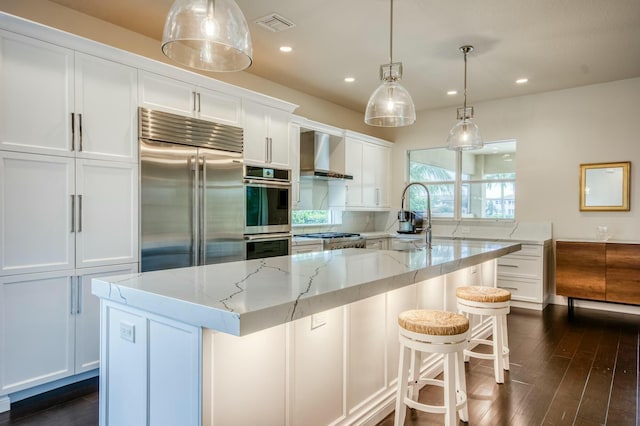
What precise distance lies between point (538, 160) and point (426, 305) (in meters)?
3.88

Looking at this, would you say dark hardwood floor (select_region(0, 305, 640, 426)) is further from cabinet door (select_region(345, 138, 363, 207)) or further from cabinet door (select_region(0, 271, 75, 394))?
cabinet door (select_region(345, 138, 363, 207))

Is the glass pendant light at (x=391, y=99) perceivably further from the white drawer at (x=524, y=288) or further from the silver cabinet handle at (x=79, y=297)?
the white drawer at (x=524, y=288)

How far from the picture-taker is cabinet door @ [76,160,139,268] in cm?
282

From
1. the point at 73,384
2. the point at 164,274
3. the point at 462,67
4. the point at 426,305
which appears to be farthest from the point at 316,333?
the point at 462,67

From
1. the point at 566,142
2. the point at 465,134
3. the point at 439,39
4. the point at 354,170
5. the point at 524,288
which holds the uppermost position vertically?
the point at 439,39

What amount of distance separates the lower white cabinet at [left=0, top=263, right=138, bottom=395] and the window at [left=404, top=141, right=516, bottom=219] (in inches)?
199

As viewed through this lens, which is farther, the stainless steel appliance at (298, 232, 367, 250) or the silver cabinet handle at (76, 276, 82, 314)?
the stainless steel appliance at (298, 232, 367, 250)

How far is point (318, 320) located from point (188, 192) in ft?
6.52

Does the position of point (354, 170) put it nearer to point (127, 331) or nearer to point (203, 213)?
point (203, 213)

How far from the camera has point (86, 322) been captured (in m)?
2.86

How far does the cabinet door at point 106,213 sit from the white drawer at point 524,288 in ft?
15.2

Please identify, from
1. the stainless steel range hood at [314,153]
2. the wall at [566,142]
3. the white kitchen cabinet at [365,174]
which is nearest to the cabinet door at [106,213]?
the stainless steel range hood at [314,153]

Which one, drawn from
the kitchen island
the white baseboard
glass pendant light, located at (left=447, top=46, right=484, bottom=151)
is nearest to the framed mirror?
glass pendant light, located at (left=447, top=46, right=484, bottom=151)

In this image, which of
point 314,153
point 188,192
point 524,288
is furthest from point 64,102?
point 524,288
